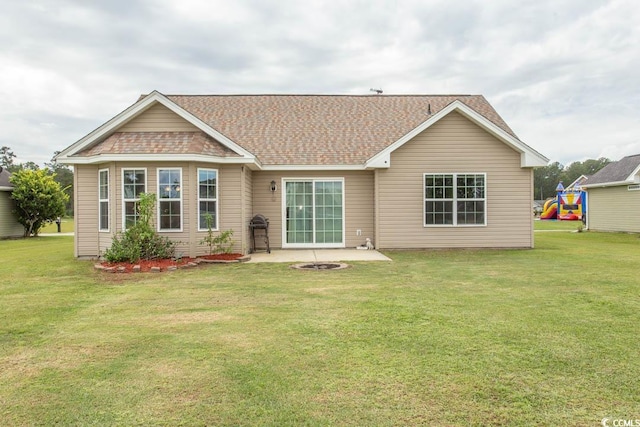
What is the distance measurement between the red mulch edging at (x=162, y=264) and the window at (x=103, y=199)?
1602 mm

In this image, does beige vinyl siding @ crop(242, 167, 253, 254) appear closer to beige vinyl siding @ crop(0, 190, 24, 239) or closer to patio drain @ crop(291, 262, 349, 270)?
patio drain @ crop(291, 262, 349, 270)

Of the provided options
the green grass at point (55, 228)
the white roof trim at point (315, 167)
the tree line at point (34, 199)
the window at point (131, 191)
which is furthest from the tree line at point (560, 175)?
the window at point (131, 191)

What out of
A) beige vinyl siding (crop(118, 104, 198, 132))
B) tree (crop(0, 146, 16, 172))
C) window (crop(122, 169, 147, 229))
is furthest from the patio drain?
tree (crop(0, 146, 16, 172))

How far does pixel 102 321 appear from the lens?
524 centimetres

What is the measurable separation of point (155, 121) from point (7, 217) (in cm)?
1379

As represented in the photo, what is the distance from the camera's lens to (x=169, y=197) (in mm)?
10906

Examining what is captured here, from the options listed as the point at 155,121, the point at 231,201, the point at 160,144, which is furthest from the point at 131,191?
the point at 231,201

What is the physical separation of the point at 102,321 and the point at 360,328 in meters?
3.23

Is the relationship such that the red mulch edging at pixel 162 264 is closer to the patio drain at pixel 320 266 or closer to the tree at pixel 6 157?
the patio drain at pixel 320 266

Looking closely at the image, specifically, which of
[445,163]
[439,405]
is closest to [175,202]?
[445,163]

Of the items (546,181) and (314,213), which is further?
(546,181)

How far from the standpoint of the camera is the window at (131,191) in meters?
Answer: 10.9

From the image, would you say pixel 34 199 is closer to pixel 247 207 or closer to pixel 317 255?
pixel 247 207

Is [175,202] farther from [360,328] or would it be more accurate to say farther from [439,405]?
[439,405]
